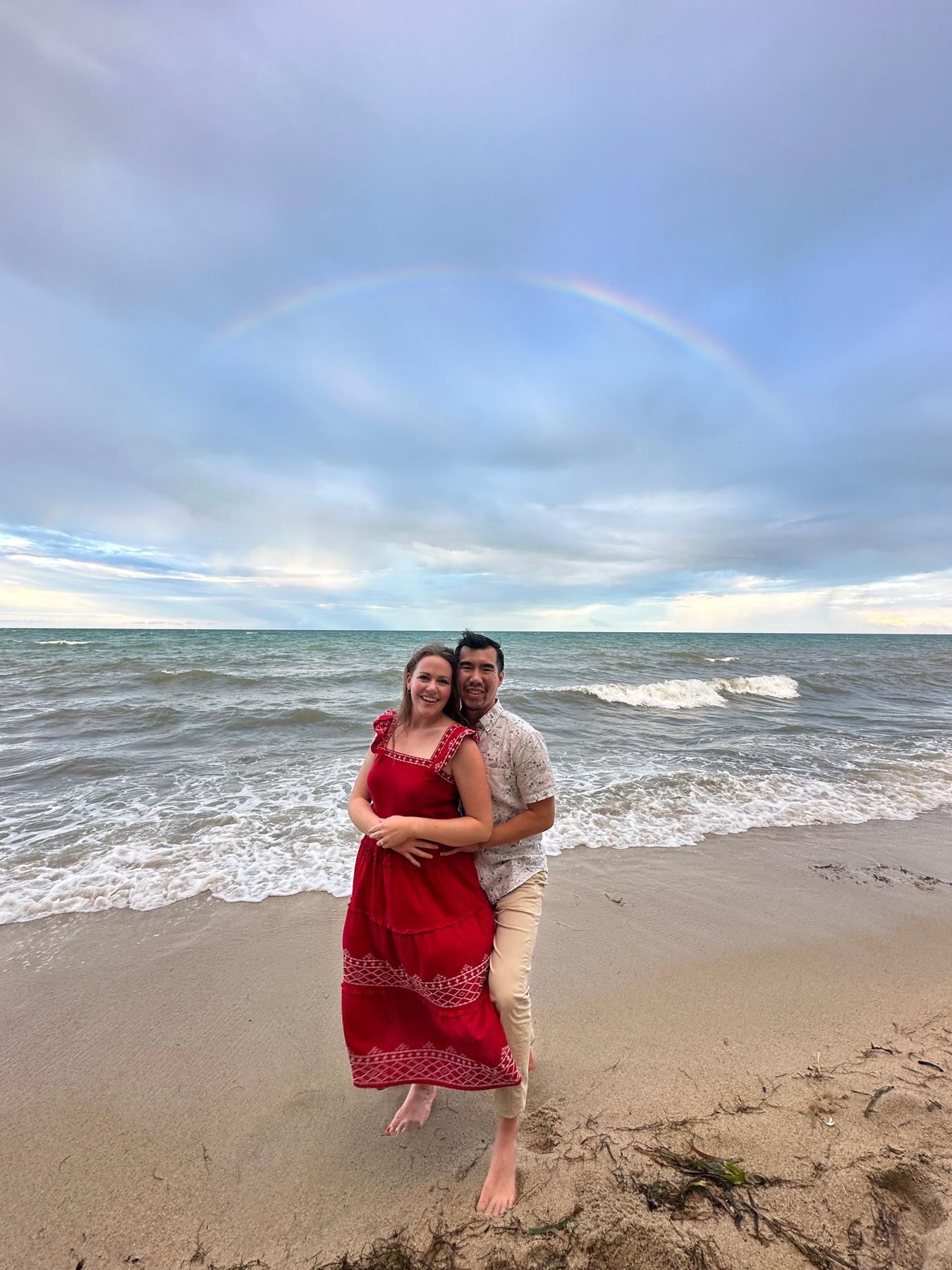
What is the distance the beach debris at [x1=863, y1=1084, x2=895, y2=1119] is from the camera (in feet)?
8.74

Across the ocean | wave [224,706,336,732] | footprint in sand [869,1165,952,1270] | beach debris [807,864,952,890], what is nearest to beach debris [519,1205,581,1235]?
footprint in sand [869,1165,952,1270]

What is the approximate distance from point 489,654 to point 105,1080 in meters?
3.19

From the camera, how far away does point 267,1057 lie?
3191 mm

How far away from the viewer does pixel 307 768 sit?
9.53m

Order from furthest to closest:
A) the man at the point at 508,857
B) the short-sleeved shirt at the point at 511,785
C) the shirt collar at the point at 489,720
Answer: the shirt collar at the point at 489,720
the short-sleeved shirt at the point at 511,785
the man at the point at 508,857

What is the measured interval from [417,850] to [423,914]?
0.93 feet

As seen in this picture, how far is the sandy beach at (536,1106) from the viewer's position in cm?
217

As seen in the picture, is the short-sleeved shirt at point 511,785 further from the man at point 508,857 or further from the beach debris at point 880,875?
the beach debris at point 880,875

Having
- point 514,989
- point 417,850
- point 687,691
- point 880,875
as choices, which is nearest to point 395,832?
point 417,850

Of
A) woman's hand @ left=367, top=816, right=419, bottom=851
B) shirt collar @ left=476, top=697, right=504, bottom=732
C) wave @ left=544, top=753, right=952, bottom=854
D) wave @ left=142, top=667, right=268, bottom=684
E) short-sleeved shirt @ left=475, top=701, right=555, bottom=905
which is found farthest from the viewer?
wave @ left=142, top=667, right=268, bottom=684

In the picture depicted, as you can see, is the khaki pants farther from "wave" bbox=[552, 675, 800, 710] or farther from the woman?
"wave" bbox=[552, 675, 800, 710]

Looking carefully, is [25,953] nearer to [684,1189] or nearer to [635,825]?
[684,1189]

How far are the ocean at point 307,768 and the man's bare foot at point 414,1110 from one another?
270 cm

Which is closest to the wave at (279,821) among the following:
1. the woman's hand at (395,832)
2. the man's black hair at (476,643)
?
the woman's hand at (395,832)
